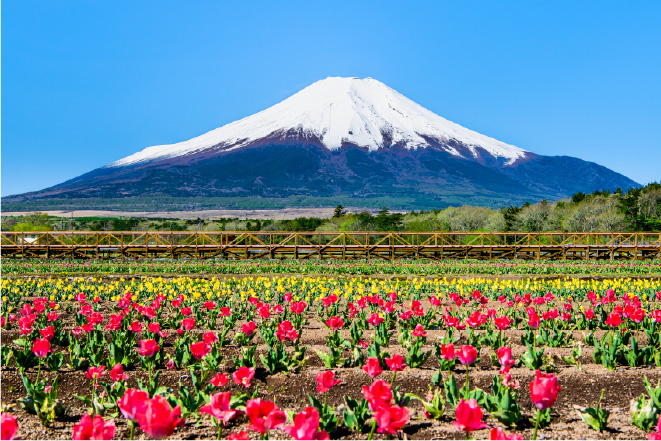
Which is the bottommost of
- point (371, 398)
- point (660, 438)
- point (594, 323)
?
point (594, 323)

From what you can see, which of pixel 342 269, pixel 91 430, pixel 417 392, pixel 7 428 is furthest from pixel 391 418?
pixel 342 269

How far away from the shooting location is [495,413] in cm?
400

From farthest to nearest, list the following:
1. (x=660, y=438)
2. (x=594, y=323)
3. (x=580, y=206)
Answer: (x=580, y=206) < (x=594, y=323) < (x=660, y=438)

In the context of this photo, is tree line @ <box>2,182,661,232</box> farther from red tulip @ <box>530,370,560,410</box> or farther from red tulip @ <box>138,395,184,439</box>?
red tulip @ <box>138,395,184,439</box>

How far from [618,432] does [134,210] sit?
151 m

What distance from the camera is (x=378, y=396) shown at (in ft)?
10.1

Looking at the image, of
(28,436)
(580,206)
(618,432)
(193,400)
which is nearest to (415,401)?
(618,432)

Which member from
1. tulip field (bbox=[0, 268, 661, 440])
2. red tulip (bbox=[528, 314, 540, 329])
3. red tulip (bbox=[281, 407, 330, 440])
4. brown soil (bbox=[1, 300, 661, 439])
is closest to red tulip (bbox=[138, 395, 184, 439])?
tulip field (bbox=[0, 268, 661, 440])

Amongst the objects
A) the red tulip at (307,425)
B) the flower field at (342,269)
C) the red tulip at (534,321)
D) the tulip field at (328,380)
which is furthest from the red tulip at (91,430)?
the flower field at (342,269)

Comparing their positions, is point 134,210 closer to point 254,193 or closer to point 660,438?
point 254,193

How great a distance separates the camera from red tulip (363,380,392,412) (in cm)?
303

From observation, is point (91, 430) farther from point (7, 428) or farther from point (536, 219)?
point (536, 219)

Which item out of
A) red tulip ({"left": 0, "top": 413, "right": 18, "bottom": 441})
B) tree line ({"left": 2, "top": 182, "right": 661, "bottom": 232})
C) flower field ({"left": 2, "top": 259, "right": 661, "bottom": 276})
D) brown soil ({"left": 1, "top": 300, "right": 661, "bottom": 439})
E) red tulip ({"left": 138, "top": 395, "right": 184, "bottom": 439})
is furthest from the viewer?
tree line ({"left": 2, "top": 182, "right": 661, "bottom": 232})

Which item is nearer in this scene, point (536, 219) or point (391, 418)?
point (391, 418)
